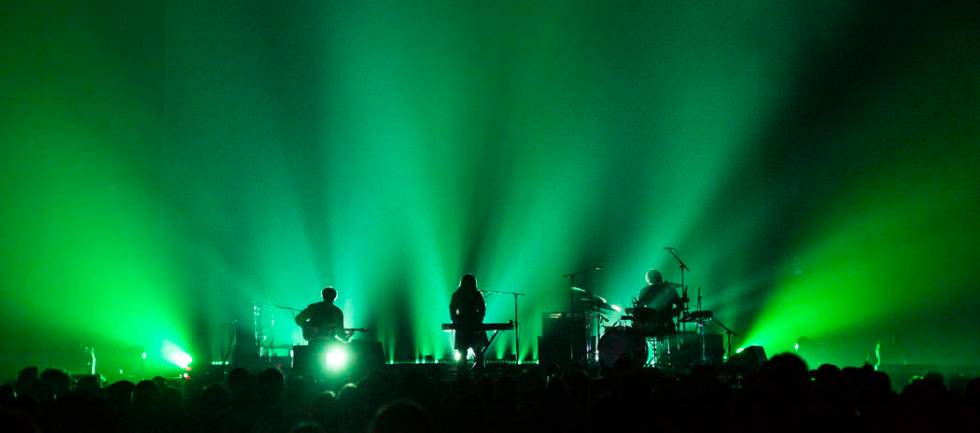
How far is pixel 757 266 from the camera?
16031 millimetres

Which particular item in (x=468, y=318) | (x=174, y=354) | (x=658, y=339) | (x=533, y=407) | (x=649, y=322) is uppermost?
(x=468, y=318)

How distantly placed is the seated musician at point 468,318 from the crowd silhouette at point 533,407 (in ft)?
13.0

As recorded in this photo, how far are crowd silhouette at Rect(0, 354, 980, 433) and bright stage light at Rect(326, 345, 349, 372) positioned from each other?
3.90 metres

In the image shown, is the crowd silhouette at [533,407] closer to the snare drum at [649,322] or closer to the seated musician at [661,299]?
the snare drum at [649,322]

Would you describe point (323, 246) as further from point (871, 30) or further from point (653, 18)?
point (871, 30)

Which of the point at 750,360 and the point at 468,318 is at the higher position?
the point at 468,318

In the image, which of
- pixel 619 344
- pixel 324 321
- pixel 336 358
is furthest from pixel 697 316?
pixel 324 321

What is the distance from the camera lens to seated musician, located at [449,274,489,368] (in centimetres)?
1038

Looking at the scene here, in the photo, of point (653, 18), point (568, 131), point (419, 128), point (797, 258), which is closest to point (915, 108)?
point (797, 258)

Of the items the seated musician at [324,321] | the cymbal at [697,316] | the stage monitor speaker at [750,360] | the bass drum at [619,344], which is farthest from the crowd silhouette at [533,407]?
the cymbal at [697,316]

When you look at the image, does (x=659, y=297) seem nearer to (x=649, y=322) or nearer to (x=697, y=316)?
(x=649, y=322)

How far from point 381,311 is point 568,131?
16.7 ft

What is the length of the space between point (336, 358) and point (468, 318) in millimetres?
1785

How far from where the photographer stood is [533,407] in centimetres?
483
